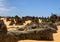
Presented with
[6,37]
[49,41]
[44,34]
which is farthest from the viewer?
[44,34]

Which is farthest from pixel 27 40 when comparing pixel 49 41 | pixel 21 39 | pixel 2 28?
pixel 2 28

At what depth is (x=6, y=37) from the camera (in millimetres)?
8406

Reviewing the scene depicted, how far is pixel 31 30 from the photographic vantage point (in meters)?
13.4

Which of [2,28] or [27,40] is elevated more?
[2,28]

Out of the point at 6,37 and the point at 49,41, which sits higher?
the point at 6,37

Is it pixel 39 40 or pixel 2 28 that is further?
pixel 39 40

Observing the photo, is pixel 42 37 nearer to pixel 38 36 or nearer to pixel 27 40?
pixel 38 36

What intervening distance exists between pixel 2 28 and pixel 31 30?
4803 millimetres

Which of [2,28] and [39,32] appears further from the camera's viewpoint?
[39,32]

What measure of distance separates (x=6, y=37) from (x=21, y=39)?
179 inches

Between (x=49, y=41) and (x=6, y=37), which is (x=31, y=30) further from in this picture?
(x=6, y=37)

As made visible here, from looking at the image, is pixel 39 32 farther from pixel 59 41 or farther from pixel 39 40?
pixel 59 41

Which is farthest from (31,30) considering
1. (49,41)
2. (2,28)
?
(2,28)

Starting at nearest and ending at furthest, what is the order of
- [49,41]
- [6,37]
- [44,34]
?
[6,37] → [49,41] → [44,34]
